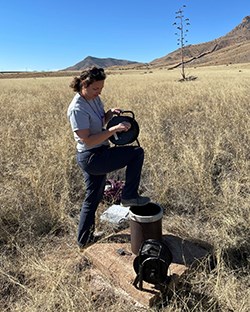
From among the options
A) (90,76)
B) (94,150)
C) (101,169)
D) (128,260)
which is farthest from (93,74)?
(128,260)

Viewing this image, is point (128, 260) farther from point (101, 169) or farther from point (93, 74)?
point (93, 74)

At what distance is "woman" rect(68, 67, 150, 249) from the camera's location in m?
2.79

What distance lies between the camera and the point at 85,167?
2949 millimetres

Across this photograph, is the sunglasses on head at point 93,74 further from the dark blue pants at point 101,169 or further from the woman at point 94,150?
the dark blue pants at point 101,169

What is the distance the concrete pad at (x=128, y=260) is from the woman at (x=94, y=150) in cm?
26

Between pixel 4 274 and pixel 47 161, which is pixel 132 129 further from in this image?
pixel 47 161

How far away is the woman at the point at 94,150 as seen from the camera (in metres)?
2.79

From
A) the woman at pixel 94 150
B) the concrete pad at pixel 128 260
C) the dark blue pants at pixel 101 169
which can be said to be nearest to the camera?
the concrete pad at pixel 128 260

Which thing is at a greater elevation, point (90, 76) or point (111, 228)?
point (90, 76)

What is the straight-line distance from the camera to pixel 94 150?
2.95 m

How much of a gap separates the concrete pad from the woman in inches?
10.4

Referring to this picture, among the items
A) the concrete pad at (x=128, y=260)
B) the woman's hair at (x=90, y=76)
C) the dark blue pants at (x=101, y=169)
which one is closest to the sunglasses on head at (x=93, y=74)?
the woman's hair at (x=90, y=76)

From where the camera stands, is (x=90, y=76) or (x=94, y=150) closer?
(x=90, y=76)

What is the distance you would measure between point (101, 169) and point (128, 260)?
0.80m
